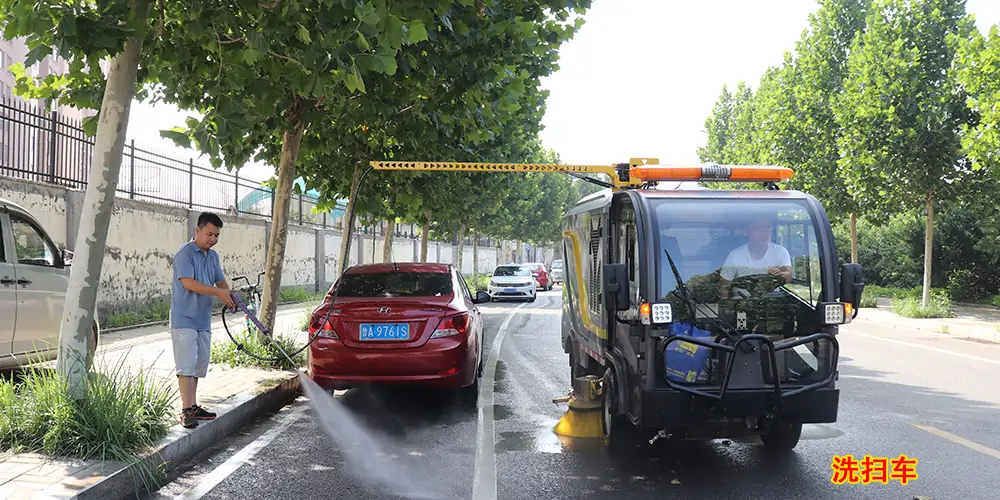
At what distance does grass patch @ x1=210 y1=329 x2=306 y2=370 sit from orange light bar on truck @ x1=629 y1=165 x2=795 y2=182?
17.1 ft

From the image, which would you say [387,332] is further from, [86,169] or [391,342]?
[86,169]

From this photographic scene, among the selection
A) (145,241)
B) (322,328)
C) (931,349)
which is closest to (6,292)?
(322,328)

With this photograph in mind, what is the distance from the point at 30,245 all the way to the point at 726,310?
652 cm

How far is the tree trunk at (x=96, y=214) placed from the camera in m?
5.83

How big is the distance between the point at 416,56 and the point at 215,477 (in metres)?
4.67

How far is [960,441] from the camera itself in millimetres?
6277

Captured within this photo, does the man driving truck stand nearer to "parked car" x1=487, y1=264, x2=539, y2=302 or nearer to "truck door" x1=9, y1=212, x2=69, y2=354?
"truck door" x1=9, y1=212, x2=69, y2=354

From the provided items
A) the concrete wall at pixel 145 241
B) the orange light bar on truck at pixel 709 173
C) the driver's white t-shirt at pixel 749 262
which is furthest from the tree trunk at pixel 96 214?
the concrete wall at pixel 145 241

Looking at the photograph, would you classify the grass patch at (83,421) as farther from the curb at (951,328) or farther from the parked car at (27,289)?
the curb at (951,328)

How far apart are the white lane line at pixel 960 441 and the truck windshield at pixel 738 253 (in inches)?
84.2

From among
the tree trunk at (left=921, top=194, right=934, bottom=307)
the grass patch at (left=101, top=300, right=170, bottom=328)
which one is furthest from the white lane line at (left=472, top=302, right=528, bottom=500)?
the tree trunk at (left=921, top=194, right=934, bottom=307)

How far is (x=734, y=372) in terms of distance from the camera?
4922 millimetres

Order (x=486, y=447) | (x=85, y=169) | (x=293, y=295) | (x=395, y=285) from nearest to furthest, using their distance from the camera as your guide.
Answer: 1. (x=486, y=447)
2. (x=395, y=285)
3. (x=85, y=169)
4. (x=293, y=295)

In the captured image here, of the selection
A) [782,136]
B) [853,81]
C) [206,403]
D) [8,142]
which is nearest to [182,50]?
[206,403]
